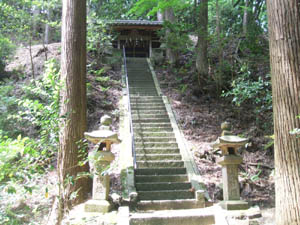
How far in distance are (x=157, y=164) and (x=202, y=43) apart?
6760 mm

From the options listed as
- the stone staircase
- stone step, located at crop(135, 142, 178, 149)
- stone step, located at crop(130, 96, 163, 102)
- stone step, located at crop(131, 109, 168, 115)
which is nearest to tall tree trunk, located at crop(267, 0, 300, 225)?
the stone staircase

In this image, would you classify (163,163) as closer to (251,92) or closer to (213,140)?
(213,140)

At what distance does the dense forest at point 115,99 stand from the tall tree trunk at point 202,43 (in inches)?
1.7

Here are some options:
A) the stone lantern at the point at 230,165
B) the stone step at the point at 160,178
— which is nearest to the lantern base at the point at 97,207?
the stone step at the point at 160,178

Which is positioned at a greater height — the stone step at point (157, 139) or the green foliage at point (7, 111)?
the green foliage at point (7, 111)

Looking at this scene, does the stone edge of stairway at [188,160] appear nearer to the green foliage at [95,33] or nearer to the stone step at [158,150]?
the stone step at [158,150]

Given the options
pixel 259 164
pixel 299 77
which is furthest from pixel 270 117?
pixel 299 77

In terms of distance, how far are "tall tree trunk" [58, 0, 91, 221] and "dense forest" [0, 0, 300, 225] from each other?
22 millimetres

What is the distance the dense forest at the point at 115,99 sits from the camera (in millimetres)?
3479

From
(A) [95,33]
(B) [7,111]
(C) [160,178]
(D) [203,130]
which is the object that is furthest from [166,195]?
(A) [95,33]

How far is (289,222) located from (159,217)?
218 centimetres

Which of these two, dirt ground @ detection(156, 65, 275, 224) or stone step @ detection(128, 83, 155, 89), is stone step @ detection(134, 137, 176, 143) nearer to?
dirt ground @ detection(156, 65, 275, 224)

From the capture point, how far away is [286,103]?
13.1ft

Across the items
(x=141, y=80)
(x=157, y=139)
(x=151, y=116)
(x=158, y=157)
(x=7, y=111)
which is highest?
(x=141, y=80)
